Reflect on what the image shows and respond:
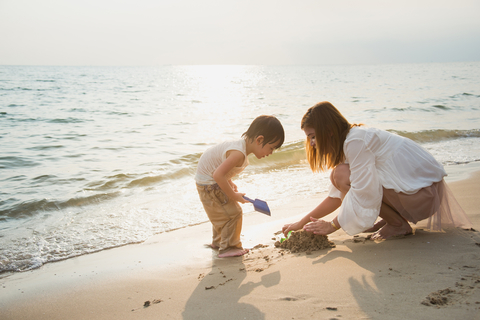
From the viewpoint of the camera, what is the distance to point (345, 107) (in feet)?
49.5

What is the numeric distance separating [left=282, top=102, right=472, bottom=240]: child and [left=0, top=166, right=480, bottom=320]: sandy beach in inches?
7.6

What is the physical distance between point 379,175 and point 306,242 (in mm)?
717

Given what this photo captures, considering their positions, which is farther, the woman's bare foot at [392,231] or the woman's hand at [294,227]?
the woman's hand at [294,227]

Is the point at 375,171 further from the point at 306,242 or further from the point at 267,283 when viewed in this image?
the point at 267,283

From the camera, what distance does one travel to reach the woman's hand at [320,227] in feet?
8.12

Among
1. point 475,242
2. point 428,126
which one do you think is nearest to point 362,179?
point 475,242

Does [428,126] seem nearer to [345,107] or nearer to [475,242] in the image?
[345,107]

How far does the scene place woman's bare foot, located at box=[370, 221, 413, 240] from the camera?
2449 mm

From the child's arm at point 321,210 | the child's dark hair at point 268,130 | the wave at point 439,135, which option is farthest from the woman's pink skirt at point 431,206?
the wave at point 439,135

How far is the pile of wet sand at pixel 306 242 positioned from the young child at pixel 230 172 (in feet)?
1.25

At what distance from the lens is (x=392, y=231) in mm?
2463

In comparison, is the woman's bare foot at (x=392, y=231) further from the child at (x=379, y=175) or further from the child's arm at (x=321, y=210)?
the child's arm at (x=321, y=210)

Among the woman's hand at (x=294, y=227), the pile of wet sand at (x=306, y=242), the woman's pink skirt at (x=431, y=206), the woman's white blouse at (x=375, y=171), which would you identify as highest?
the woman's white blouse at (x=375, y=171)

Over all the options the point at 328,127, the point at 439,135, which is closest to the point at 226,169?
the point at 328,127
